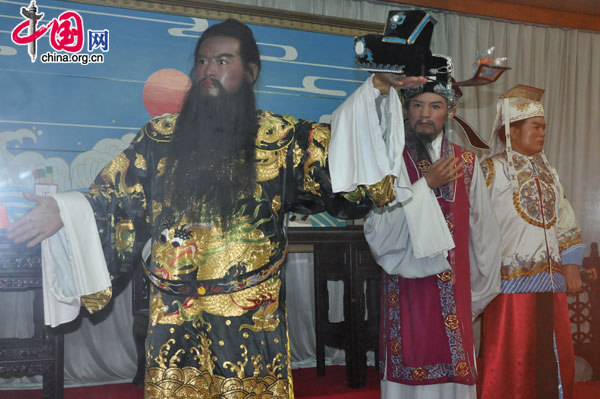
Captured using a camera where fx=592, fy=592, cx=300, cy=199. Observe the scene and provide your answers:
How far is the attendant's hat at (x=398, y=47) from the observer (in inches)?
66.9

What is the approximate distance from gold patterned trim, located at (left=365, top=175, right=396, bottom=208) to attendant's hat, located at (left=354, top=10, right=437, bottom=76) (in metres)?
0.32

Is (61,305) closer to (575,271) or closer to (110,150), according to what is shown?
(110,150)

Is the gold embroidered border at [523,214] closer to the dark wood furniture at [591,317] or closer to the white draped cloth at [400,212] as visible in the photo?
the white draped cloth at [400,212]

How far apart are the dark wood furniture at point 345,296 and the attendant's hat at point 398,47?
196 centimetres

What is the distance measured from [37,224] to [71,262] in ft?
0.49

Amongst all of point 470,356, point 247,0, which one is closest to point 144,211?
point 470,356

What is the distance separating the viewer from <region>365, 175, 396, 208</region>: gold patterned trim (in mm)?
1773

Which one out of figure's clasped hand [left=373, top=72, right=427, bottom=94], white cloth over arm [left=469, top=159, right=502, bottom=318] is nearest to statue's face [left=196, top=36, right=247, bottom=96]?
figure's clasped hand [left=373, top=72, right=427, bottom=94]

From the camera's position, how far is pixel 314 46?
4.45 metres

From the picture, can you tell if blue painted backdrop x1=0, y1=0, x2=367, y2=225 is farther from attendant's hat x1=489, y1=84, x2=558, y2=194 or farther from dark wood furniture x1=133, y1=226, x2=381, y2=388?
attendant's hat x1=489, y1=84, x2=558, y2=194

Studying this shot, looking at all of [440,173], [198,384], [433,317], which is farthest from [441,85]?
[198,384]

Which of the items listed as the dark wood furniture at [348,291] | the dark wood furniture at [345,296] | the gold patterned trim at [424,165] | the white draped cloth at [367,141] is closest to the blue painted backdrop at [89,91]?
the dark wood furniture at [345,296]

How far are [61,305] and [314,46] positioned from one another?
3163 mm

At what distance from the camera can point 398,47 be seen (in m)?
1.71
